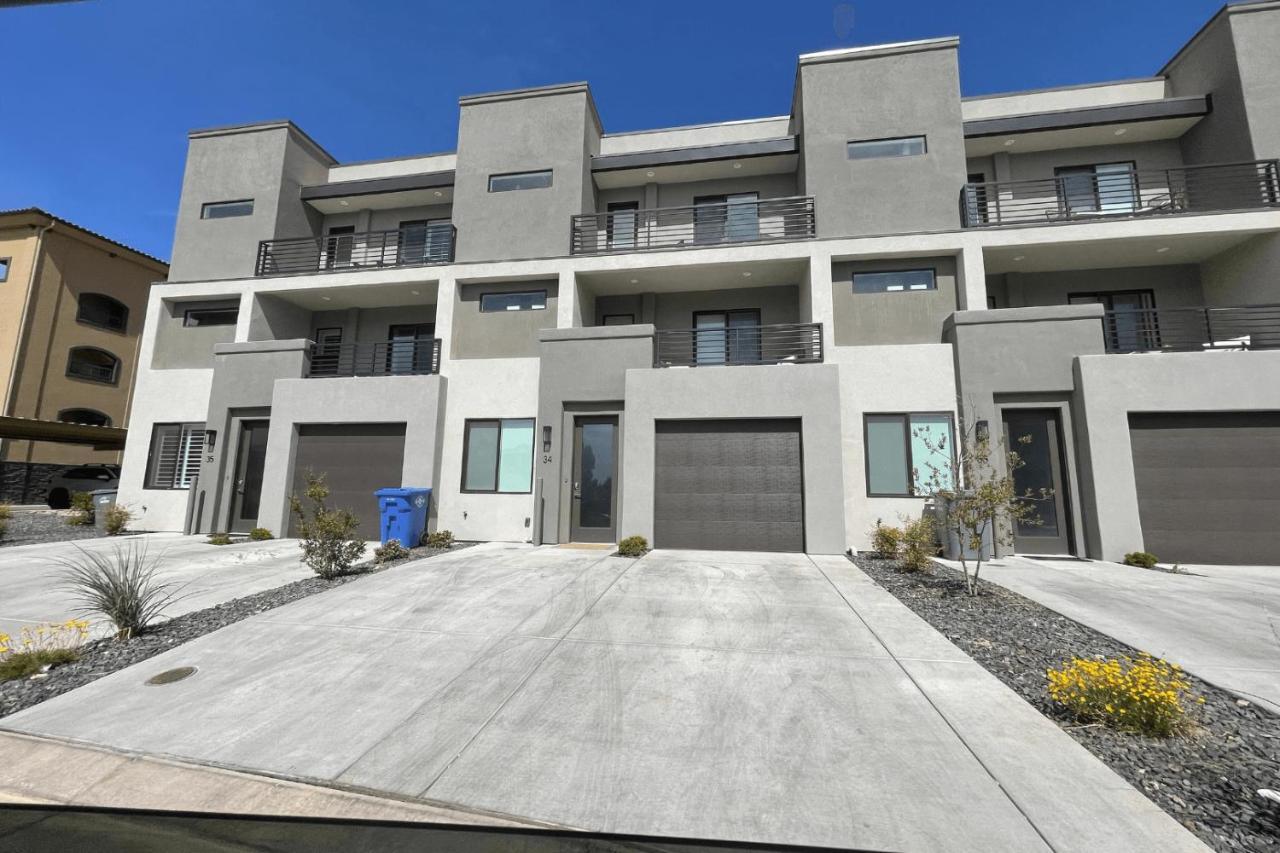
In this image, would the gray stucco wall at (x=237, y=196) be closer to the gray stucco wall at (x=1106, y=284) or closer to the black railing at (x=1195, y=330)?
the gray stucco wall at (x=1106, y=284)

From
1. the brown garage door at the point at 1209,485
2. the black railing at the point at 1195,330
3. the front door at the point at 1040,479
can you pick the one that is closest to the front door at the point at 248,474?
the front door at the point at 1040,479

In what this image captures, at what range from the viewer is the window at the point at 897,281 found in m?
12.2

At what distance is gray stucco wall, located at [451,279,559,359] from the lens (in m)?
13.4

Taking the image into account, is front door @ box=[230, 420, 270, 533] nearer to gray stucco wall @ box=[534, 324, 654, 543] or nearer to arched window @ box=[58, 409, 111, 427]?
gray stucco wall @ box=[534, 324, 654, 543]

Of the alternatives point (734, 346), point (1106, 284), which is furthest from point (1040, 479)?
point (734, 346)

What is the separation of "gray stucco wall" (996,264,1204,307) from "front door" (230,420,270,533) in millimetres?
18999

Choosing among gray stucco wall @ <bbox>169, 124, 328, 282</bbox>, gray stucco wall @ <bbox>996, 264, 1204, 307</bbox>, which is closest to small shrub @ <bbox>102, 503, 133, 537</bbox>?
gray stucco wall @ <bbox>169, 124, 328, 282</bbox>

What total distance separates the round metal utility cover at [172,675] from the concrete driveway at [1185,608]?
8313 mm

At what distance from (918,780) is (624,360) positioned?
942 centimetres

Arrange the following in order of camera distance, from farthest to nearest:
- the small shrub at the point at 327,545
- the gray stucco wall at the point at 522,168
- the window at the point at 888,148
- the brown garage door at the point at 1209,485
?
1. the gray stucco wall at the point at 522,168
2. the window at the point at 888,148
3. the brown garage door at the point at 1209,485
4. the small shrub at the point at 327,545

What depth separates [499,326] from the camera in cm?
1356

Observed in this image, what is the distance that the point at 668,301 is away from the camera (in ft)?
47.4

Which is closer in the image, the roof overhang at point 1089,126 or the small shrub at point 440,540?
the small shrub at point 440,540

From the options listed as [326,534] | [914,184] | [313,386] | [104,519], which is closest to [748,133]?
[914,184]
